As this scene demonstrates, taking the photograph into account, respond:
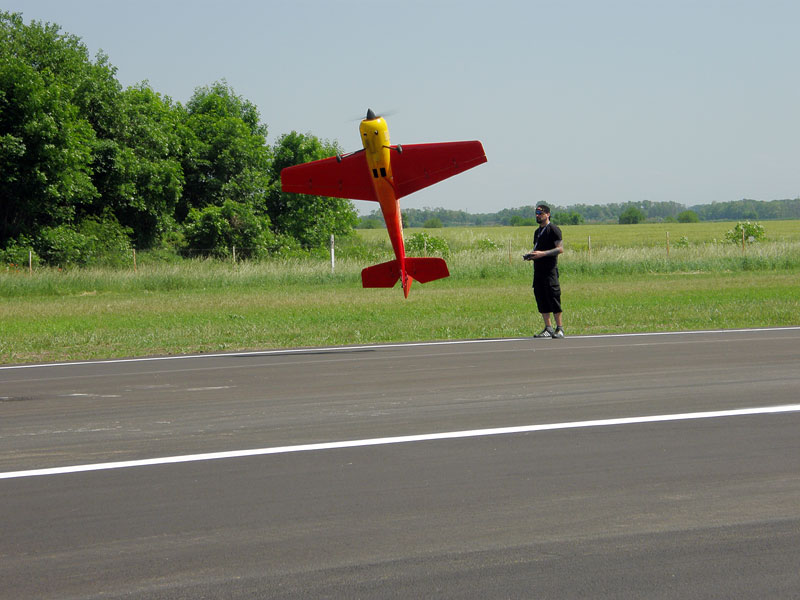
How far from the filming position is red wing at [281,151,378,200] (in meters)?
15.9

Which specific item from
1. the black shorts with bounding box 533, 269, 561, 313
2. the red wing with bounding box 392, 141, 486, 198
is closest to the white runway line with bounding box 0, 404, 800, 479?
the black shorts with bounding box 533, 269, 561, 313

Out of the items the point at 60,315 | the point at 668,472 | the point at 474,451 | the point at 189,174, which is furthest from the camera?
the point at 189,174

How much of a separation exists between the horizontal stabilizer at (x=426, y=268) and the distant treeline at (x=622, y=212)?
126 metres

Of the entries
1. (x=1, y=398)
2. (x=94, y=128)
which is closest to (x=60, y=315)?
(x=1, y=398)

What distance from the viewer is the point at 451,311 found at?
18953mm

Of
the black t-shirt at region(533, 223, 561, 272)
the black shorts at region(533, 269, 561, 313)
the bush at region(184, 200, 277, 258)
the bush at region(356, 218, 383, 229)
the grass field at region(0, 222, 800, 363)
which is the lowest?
the grass field at region(0, 222, 800, 363)

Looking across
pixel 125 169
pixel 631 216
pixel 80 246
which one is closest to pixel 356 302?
pixel 80 246

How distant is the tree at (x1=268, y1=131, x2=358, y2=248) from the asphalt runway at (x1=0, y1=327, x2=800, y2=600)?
49954 mm

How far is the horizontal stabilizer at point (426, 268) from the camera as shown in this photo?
1507 cm

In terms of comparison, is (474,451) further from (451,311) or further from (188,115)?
(188,115)

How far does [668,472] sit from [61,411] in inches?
210

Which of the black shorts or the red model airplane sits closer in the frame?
the black shorts

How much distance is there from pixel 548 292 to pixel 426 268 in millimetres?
2597

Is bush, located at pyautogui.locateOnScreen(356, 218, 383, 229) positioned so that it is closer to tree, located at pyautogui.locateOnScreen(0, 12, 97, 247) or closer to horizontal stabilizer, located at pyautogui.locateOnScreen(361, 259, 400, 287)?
tree, located at pyautogui.locateOnScreen(0, 12, 97, 247)
